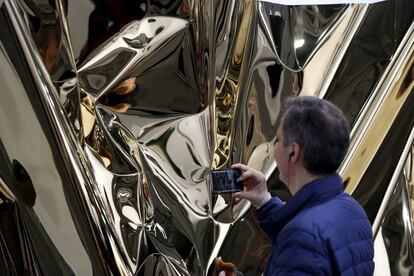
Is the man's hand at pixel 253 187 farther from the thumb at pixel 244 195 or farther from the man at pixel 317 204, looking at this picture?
the man at pixel 317 204

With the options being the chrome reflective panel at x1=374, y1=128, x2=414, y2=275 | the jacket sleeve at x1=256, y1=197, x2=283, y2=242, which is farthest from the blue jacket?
the chrome reflective panel at x1=374, y1=128, x2=414, y2=275

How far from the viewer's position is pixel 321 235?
112 centimetres

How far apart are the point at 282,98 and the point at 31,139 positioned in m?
0.65

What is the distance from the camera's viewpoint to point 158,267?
5.29 ft

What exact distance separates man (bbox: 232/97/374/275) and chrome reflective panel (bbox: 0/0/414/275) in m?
0.43

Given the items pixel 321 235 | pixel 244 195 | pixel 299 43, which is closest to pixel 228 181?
pixel 244 195

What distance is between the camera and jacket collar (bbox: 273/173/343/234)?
46.6 inches

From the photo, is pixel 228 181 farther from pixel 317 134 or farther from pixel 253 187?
pixel 317 134

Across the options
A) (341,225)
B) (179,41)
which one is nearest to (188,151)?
(179,41)

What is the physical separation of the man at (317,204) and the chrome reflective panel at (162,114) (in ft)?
1.42

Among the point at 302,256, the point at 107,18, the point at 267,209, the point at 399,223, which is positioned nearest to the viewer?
the point at 302,256

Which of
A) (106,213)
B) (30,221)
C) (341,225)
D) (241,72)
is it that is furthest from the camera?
(241,72)

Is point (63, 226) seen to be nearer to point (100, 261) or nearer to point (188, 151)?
point (100, 261)

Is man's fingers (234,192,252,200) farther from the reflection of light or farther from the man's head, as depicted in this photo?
the reflection of light
